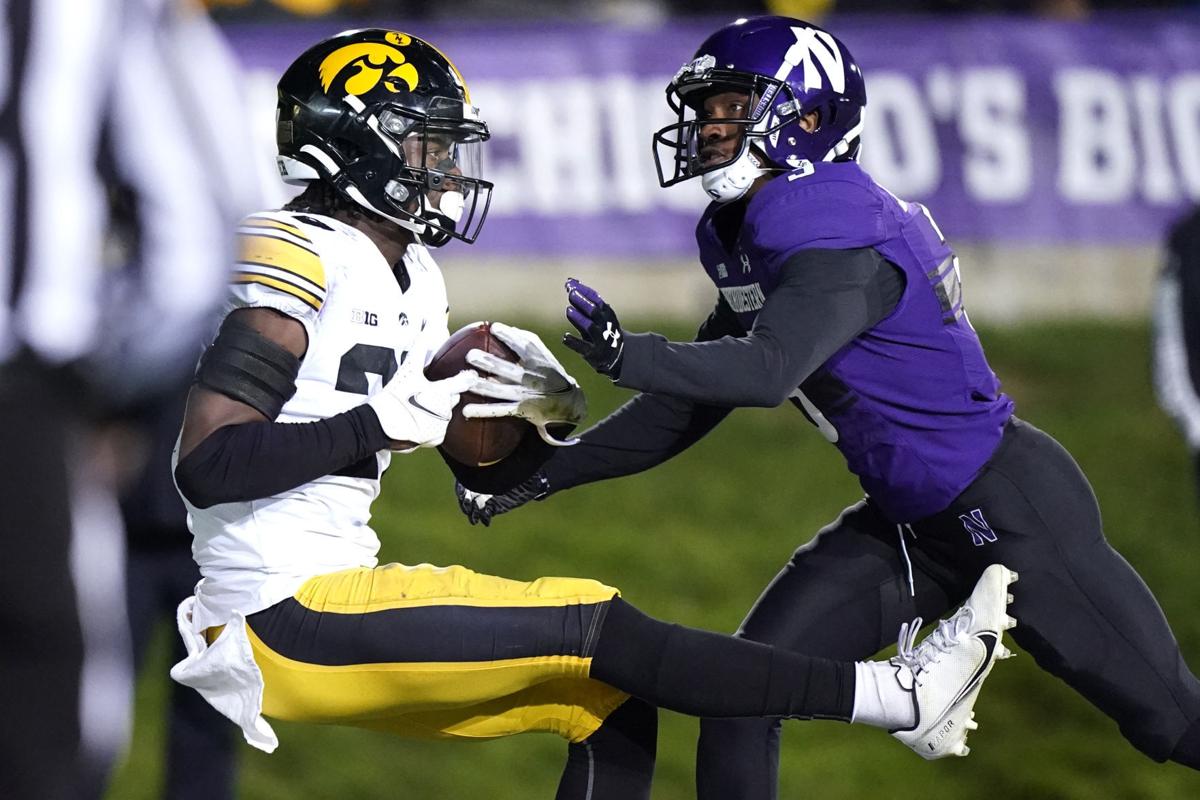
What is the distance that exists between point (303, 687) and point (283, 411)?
1.64 feet

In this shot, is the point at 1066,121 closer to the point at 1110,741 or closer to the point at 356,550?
the point at 1110,741

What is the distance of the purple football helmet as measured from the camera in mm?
3537

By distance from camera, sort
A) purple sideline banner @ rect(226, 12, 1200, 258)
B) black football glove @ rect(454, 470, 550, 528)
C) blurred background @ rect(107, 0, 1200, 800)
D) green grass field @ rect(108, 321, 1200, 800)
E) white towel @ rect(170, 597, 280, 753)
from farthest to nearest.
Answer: purple sideline banner @ rect(226, 12, 1200, 258) < blurred background @ rect(107, 0, 1200, 800) < green grass field @ rect(108, 321, 1200, 800) < black football glove @ rect(454, 470, 550, 528) < white towel @ rect(170, 597, 280, 753)

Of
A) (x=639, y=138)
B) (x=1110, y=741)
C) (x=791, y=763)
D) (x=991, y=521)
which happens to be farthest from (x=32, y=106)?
(x=639, y=138)

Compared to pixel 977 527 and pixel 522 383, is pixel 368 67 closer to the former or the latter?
pixel 522 383

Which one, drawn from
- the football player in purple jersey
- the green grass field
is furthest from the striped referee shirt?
the green grass field

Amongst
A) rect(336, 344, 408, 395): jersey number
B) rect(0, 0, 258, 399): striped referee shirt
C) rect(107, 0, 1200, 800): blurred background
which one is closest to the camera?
rect(0, 0, 258, 399): striped referee shirt

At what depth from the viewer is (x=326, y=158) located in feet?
11.2

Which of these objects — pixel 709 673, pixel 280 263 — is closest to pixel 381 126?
pixel 280 263

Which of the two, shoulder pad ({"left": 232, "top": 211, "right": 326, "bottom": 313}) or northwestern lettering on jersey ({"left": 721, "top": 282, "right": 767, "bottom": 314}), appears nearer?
shoulder pad ({"left": 232, "top": 211, "right": 326, "bottom": 313})

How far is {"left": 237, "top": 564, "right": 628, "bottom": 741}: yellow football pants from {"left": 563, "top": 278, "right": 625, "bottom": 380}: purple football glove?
42 centimetres

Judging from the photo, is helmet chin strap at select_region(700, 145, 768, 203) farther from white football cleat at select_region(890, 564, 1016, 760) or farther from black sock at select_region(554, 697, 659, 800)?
black sock at select_region(554, 697, 659, 800)

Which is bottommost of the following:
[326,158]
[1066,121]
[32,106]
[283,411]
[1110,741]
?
[1110,741]

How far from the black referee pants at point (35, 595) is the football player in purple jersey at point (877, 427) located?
127 cm
